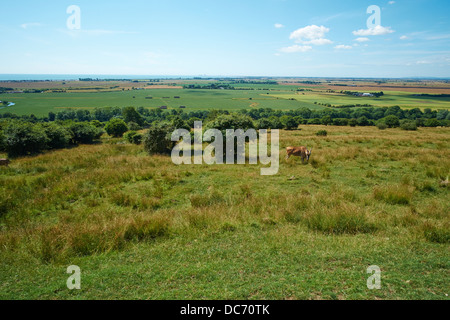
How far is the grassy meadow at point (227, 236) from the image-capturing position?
14.6 feet

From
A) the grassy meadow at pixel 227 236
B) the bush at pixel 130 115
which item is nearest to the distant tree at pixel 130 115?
the bush at pixel 130 115

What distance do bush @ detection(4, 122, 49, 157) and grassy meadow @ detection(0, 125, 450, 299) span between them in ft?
33.1

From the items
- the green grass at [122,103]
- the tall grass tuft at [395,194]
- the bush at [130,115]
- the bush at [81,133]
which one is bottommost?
the tall grass tuft at [395,194]

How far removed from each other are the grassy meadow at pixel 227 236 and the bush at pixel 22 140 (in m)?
10.1

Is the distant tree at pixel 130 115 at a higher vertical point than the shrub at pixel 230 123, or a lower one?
higher

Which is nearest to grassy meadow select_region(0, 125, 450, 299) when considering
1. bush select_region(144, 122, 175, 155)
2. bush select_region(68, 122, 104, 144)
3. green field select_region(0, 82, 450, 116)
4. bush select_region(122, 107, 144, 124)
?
bush select_region(144, 122, 175, 155)

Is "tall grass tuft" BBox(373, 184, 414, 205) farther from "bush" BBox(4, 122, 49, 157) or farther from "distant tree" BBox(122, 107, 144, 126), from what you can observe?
"distant tree" BBox(122, 107, 144, 126)

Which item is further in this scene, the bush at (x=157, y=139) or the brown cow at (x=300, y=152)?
the bush at (x=157, y=139)

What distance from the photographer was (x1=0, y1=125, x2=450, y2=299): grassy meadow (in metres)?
4.46

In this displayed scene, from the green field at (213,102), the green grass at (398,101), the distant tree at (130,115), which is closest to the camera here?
the distant tree at (130,115)

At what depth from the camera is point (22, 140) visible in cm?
2014

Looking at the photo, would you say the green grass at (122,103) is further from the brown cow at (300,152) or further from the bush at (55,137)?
the brown cow at (300,152)

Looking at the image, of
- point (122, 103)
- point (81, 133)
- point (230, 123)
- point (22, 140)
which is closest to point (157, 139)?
point (230, 123)
